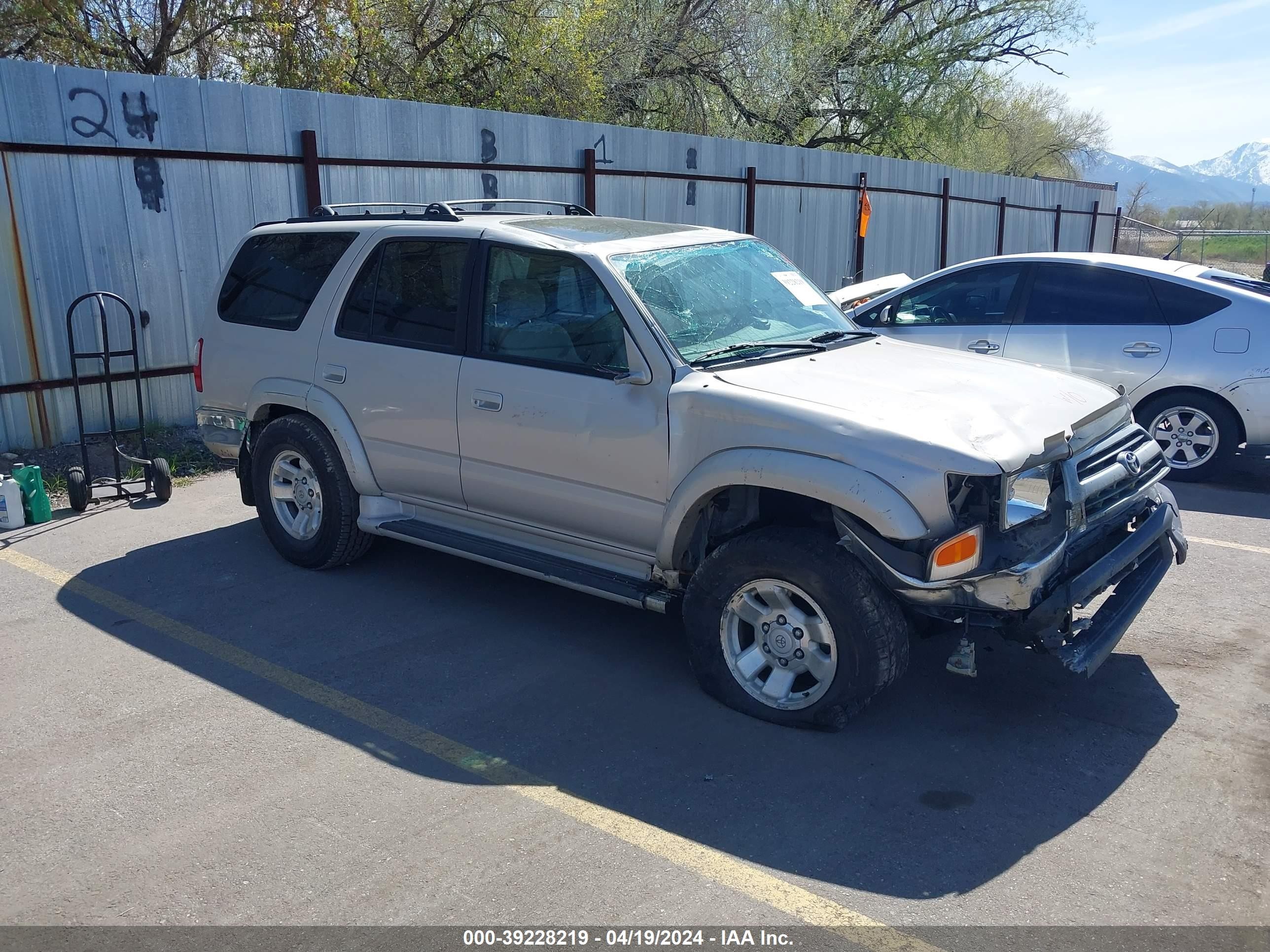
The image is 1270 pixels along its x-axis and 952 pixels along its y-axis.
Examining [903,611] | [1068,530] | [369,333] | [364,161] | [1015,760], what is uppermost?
[364,161]

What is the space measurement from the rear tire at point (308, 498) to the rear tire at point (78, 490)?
1736mm

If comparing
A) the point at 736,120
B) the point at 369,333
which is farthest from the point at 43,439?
the point at 736,120

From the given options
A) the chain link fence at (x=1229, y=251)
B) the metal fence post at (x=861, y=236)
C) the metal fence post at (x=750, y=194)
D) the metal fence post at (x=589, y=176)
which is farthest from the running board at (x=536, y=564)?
the chain link fence at (x=1229, y=251)

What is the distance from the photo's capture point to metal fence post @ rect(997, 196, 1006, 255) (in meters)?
22.9

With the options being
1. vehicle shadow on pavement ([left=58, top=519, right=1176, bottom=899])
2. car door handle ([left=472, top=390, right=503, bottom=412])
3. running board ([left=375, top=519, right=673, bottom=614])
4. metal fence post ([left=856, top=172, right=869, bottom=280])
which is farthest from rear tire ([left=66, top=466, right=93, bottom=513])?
metal fence post ([left=856, top=172, right=869, bottom=280])

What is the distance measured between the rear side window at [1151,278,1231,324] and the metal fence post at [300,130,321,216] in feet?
22.5

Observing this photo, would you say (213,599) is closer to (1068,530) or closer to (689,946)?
(689,946)

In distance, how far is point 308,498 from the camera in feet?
20.0

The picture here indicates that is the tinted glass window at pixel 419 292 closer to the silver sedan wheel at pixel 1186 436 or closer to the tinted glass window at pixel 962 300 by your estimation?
the tinted glass window at pixel 962 300

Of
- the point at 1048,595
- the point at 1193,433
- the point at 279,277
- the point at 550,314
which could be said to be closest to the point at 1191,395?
the point at 1193,433

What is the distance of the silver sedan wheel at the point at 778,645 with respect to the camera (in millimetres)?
4207

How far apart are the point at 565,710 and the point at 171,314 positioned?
19.4 ft

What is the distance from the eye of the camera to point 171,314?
8.73 m

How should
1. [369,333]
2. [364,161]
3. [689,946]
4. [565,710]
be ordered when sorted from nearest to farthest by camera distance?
[689,946]
[565,710]
[369,333]
[364,161]
